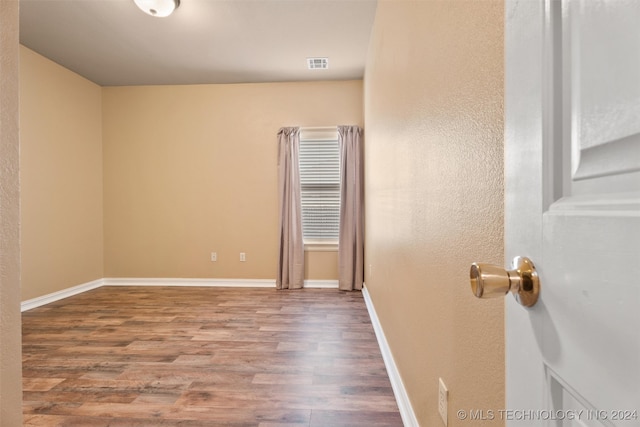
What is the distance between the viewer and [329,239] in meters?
4.38

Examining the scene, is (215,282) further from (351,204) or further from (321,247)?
(351,204)

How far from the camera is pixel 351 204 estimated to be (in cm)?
414

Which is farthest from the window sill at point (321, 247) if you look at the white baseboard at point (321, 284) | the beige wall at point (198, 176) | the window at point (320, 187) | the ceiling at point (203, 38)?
the ceiling at point (203, 38)

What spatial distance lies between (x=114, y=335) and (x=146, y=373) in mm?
889

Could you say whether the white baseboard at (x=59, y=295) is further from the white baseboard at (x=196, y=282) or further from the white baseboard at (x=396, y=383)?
the white baseboard at (x=396, y=383)

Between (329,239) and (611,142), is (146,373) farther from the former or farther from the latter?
(329,239)

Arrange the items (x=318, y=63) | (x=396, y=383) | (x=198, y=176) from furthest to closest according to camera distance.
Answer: (x=198, y=176) → (x=318, y=63) → (x=396, y=383)

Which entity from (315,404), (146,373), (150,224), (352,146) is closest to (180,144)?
(150,224)

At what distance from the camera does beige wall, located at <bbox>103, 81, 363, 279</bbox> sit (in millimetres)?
4348

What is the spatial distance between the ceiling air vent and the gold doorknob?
148 inches

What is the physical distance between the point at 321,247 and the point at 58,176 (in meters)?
3.32

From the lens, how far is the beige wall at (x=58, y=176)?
11.2 feet

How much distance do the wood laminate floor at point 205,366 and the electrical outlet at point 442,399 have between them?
621 millimetres

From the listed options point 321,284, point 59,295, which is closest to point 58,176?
point 59,295
